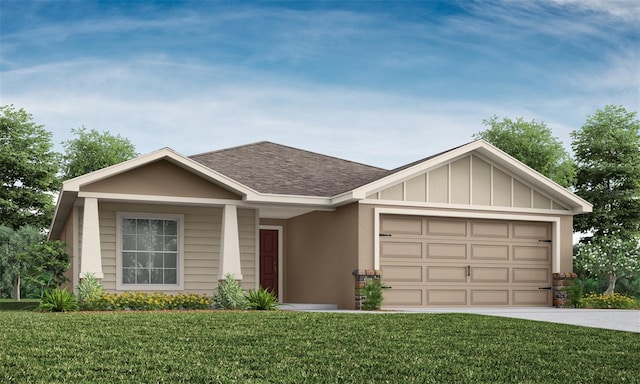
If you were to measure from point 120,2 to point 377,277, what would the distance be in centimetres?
1150

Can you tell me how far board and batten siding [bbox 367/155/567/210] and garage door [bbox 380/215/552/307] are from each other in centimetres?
52

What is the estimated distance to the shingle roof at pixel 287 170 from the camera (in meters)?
19.5

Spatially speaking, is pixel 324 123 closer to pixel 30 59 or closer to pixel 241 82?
pixel 241 82

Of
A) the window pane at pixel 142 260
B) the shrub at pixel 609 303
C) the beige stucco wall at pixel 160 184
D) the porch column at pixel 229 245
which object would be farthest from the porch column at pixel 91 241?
the shrub at pixel 609 303

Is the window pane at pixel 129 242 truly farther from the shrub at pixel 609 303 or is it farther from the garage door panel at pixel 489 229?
the shrub at pixel 609 303

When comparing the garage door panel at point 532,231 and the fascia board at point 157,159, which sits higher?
the fascia board at point 157,159

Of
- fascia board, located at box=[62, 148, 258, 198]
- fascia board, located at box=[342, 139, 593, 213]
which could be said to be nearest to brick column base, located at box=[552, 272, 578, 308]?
fascia board, located at box=[342, 139, 593, 213]

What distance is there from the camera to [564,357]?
9.59m

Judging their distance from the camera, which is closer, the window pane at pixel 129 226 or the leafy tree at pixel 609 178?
the window pane at pixel 129 226

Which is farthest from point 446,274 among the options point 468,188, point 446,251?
point 468,188

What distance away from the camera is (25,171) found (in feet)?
121

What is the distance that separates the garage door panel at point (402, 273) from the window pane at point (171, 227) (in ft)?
17.0

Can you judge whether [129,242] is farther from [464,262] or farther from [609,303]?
[609,303]

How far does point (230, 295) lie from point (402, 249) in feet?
14.7
